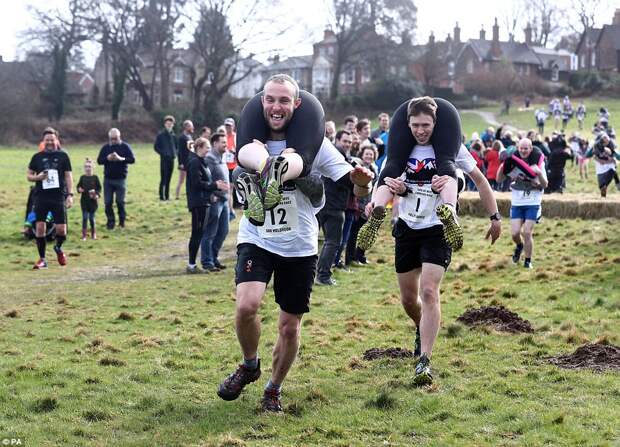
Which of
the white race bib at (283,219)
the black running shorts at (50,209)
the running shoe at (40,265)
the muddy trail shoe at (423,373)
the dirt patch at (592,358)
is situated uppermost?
the white race bib at (283,219)

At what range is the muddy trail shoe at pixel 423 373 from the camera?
7152 mm

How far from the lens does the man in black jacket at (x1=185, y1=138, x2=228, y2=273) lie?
46.2ft

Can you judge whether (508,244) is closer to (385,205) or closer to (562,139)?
(385,205)

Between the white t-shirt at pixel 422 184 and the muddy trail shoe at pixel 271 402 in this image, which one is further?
the white t-shirt at pixel 422 184

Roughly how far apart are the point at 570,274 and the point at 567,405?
22.7 feet

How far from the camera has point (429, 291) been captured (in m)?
7.32

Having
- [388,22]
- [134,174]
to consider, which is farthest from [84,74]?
[134,174]

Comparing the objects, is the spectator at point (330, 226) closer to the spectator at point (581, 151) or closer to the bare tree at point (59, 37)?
the spectator at point (581, 151)

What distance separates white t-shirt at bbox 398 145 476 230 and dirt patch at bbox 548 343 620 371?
168 cm

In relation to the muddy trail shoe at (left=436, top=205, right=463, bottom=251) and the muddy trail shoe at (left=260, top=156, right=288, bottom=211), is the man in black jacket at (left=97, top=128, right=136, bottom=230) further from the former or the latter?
the muddy trail shoe at (left=260, top=156, right=288, bottom=211)

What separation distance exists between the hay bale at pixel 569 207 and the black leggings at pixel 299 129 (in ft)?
49.3

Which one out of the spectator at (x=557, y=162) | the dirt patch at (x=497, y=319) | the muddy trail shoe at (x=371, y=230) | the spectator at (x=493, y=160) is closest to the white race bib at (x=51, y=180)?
the dirt patch at (x=497, y=319)

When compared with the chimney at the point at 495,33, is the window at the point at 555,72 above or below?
below

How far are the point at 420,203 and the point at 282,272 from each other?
59.3 inches
